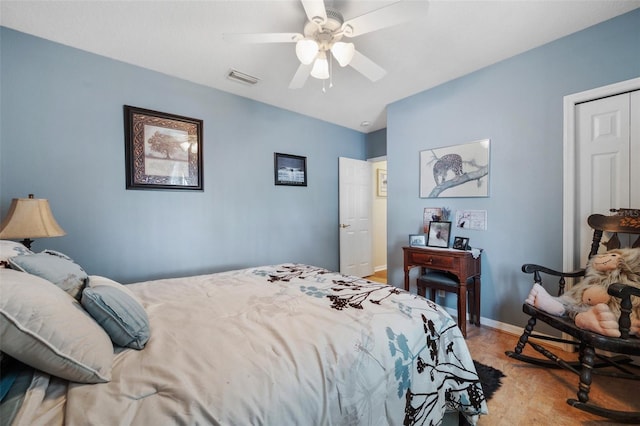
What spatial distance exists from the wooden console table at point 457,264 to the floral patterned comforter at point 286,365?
46.8 inches

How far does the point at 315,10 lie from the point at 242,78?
1.46 meters

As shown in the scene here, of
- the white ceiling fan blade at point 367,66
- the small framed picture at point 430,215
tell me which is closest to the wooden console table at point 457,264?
the small framed picture at point 430,215

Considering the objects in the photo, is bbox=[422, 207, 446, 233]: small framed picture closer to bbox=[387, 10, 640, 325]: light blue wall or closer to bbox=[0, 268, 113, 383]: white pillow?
bbox=[387, 10, 640, 325]: light blue wall

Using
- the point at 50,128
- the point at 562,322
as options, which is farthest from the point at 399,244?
the point at 50,128

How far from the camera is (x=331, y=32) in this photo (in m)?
1.69

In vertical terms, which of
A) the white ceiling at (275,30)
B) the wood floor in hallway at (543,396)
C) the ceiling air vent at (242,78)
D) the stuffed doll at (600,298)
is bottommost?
the wood floor in hallway at (543,396)

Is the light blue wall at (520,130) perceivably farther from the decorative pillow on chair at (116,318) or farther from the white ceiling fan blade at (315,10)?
the decorative pillow on chair at (116,318)

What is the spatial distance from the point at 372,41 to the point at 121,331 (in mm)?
2425

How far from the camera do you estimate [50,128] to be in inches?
83.2

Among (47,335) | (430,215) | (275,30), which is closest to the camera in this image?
(47,335)

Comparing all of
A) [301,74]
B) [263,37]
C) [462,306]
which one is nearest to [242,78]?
[301,74]

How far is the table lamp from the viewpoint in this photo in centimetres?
165

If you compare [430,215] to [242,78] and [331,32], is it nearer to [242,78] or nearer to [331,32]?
[331,32]

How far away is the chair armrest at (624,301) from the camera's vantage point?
139cm
